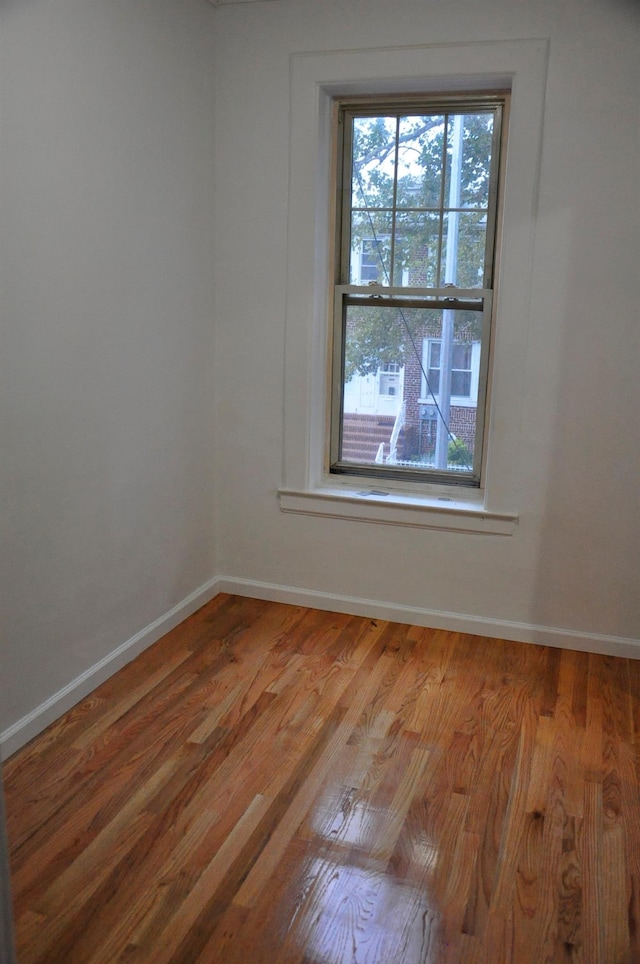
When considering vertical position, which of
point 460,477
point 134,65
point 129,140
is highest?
point 134,65

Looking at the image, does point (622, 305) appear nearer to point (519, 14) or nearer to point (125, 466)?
point (519, 14)

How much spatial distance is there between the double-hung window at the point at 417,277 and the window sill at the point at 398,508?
113mm

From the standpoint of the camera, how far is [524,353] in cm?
346

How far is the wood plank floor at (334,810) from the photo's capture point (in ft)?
6.56

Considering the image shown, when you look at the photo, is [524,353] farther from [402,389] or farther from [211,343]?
[211,343]

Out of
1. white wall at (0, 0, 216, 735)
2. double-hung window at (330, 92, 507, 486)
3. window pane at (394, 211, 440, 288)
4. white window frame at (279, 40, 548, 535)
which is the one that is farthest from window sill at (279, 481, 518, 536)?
window pane at (394, 211, 440, 288)

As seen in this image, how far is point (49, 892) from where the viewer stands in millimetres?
2090

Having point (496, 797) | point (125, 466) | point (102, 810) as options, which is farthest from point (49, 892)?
point (125, 466)

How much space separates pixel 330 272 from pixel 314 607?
1593mm

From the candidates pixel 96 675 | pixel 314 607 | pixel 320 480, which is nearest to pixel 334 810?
pixel 96 675

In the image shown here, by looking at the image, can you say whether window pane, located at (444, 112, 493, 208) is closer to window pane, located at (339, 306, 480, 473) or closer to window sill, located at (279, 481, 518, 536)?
window pane, located at (339, 306, 480, 473)

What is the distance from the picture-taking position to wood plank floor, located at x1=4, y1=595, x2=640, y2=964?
6.56 feet

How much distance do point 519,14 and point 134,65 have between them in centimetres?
150

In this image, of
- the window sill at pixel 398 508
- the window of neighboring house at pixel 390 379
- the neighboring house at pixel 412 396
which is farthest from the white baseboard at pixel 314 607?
the window of neighboring house at pixel 390 379
